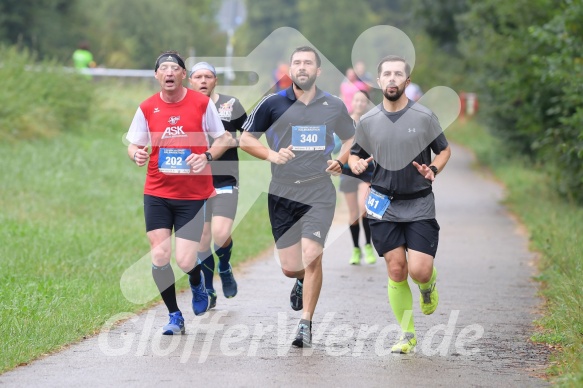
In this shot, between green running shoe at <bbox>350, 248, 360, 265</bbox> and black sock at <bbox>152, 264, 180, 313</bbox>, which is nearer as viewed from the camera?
black sock at <bbox>152, 264, 180, 313</bbox>

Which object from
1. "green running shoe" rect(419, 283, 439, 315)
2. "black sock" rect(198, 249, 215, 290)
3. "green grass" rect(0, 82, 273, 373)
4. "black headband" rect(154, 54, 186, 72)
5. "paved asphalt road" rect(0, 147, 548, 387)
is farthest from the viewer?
"black sock" rect(198, 249, 215, 290)

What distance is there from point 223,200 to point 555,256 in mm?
4189

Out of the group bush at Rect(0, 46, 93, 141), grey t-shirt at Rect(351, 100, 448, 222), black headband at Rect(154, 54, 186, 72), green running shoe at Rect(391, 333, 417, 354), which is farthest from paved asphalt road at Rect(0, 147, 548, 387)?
bush at Rect(0, 46, 93, 141)

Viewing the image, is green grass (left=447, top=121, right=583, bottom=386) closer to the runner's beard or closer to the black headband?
the runner's beard

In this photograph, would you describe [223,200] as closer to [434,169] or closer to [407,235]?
[407,235]

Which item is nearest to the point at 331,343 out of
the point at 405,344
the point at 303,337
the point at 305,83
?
the point at 303,337

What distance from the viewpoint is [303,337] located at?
822 cm

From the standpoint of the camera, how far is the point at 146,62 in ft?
149

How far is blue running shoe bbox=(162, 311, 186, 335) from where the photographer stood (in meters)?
8.65

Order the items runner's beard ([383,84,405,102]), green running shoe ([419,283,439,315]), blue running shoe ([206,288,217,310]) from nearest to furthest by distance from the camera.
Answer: runner's beard ([383,84,405,102]) < green running shoe ([419,283,439,315]) < blue running shoe ([206,288,217,310])

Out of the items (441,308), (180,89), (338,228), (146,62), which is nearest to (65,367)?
(180,89)

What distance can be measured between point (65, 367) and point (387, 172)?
2658mm

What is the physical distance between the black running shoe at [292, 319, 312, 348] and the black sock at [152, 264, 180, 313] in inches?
44.8

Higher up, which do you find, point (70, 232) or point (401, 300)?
point (401, 300)
